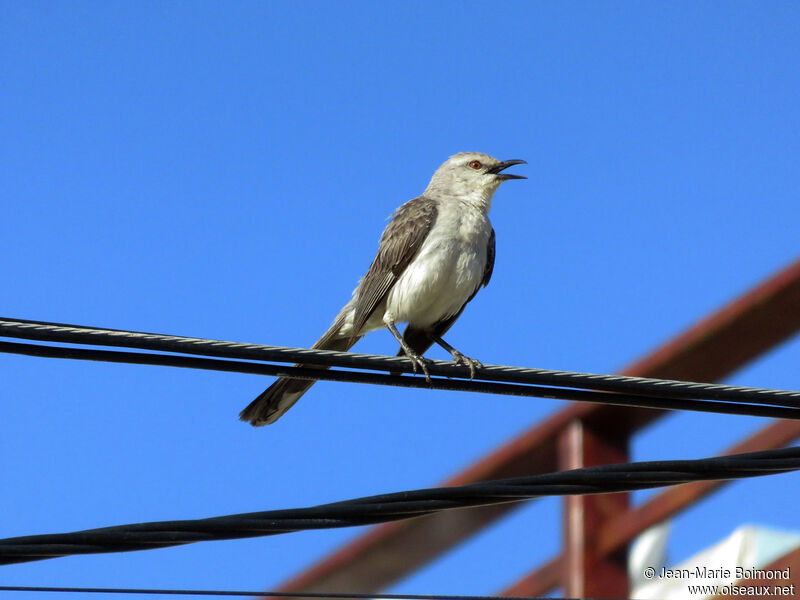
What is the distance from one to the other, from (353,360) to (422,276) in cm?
311

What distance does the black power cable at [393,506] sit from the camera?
133 inches

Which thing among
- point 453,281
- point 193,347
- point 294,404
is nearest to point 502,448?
point 453,281

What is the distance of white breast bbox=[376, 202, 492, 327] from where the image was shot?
7.25m

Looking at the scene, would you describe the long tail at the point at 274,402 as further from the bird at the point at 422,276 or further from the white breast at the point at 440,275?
the white breast at the point at 440,275

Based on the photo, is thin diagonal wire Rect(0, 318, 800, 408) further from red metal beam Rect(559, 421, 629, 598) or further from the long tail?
→ red metal beam Rect(559, 421, 629, 598)

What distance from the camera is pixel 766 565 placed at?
246 inches

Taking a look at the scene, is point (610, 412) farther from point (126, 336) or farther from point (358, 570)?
point (126, 336)

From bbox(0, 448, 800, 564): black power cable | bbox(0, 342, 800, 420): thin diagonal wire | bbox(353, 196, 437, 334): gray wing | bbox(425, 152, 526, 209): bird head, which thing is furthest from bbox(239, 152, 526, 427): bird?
bbox(0, 448, 800, 564): black power cable

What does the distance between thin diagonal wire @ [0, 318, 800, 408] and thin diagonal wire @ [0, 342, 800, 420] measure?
0.18 ft

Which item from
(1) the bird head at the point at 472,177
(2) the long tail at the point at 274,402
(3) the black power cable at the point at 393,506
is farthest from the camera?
(1) the bird head at the point at 472,177

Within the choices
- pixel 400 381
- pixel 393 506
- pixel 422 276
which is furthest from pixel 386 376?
pixel 422 276

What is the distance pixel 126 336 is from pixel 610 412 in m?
4.40

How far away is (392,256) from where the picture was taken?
743 centimetres

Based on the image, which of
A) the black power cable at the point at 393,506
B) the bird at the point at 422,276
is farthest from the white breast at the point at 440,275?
the black power cable at the point at 393,506
